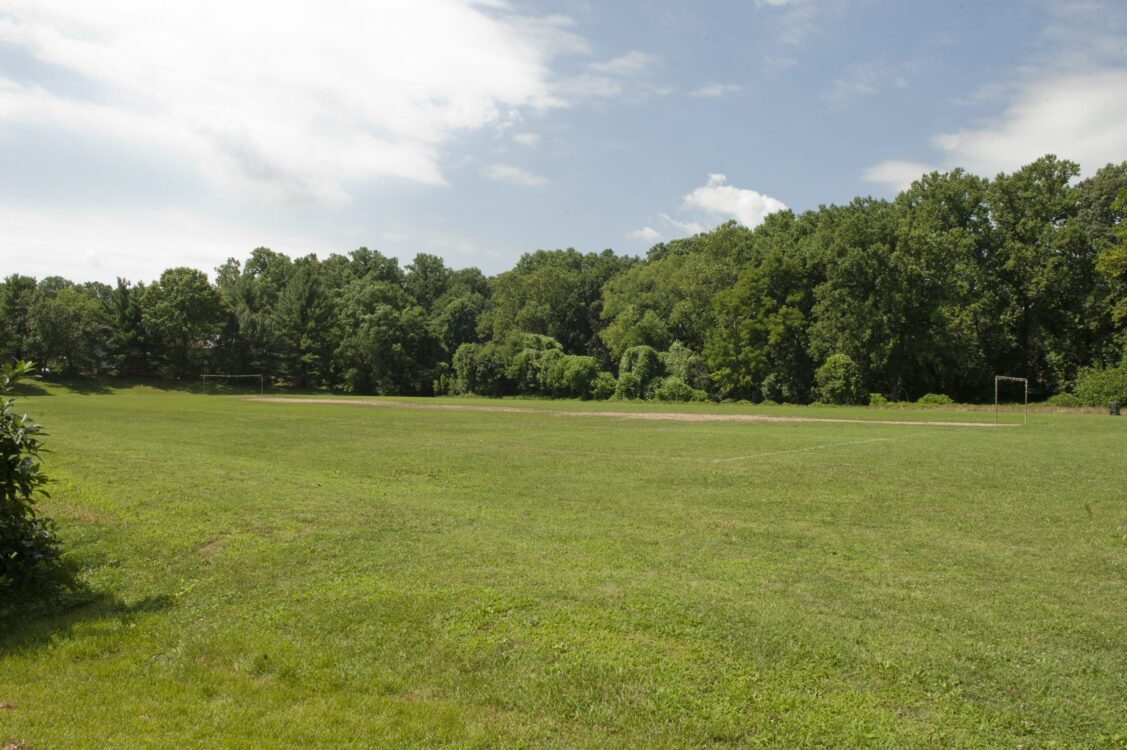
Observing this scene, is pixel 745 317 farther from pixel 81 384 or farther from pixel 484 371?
pixel 81 384

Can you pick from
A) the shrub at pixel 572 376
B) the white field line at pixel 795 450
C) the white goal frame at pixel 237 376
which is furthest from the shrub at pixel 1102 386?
the white goal frame at pixel 237 376

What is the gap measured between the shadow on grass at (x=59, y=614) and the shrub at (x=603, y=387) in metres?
67.2

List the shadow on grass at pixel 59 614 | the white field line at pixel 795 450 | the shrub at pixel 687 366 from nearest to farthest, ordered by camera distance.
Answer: the shadow on grass at pixel 59 614 → the white field line at pixel 795 450 → the shrub at pixel 687 366

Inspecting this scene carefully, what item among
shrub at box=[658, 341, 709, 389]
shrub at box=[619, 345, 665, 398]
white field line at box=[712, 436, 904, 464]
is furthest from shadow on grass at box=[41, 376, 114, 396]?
white field line at box=[712, 436, 904, 464]

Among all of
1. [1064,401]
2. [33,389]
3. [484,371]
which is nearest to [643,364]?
[484,371]

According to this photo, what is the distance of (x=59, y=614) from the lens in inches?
270

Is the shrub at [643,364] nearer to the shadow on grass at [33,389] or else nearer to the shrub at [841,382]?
the shrub at [841,382]

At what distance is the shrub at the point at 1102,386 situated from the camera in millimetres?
45841

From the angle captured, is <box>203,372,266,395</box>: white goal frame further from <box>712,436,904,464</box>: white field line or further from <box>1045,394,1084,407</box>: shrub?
<box>1045,394,1084,407</box>: shrub

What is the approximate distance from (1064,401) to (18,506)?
59949 mm

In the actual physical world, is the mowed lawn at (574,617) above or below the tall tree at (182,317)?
below

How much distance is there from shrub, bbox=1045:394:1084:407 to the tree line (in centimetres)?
279

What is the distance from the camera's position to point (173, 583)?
7.76 metres

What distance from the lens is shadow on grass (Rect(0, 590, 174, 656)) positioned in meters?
6.22
